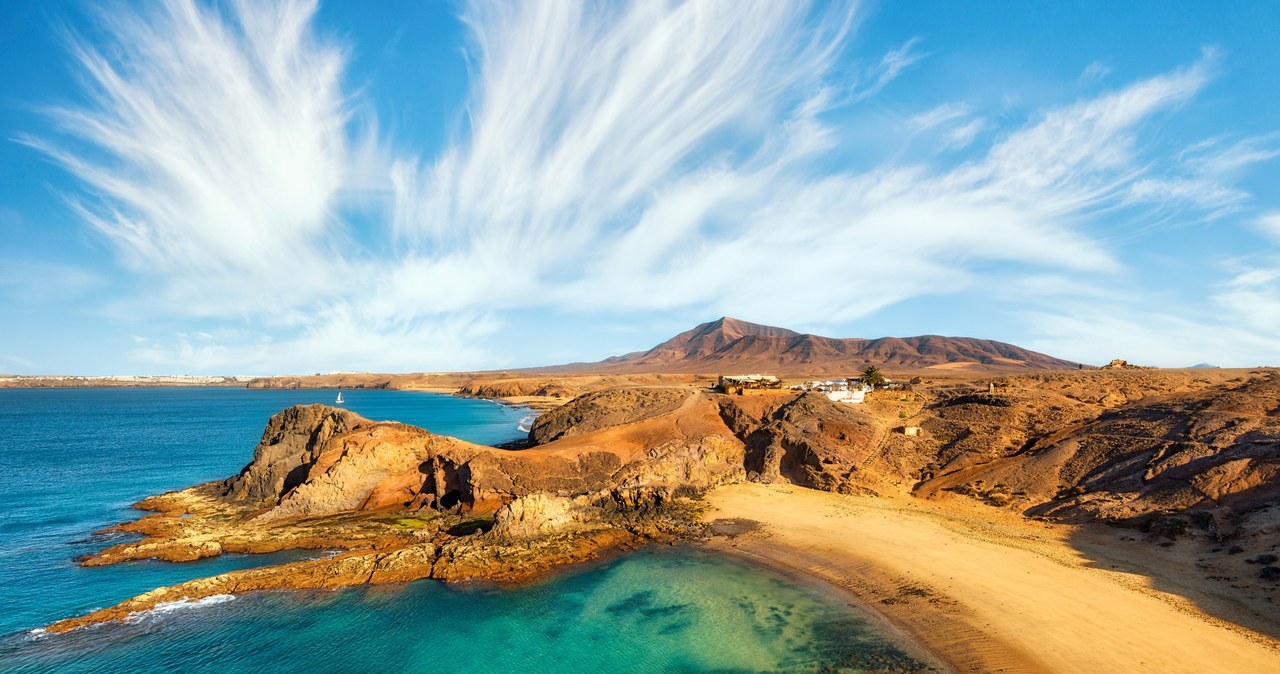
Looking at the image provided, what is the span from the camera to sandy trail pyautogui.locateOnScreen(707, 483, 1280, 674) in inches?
713

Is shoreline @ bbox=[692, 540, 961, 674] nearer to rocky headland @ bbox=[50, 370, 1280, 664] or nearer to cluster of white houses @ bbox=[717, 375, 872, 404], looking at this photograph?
rocky headland @ bbox=[50, 370, 1280, 664]

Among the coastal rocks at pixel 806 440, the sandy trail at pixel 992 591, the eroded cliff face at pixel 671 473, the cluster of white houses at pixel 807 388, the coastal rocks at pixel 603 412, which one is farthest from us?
the cluster of white houses at pixel 807 388

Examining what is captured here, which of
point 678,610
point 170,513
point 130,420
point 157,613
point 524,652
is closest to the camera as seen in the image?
point 524,652

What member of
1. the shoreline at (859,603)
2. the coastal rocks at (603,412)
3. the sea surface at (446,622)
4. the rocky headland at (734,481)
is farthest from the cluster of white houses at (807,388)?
the sea surface at (446,622)

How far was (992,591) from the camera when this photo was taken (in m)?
23.0

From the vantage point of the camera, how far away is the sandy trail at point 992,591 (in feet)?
59.4

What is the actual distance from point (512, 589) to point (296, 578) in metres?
10.1

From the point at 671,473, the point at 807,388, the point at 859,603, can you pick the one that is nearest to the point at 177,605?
the point at 671,473

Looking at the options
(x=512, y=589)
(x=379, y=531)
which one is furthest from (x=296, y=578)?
(x=512, y=589)

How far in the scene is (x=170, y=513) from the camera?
3528 centimetres

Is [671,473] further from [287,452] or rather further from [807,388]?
[807,388]

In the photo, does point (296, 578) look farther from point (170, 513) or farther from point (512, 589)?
point (170, 513)

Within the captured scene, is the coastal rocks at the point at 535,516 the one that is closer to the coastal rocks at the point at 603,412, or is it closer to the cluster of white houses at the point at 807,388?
the coastal rocks at the point at 603,412

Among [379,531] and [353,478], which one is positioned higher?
[353,478]
